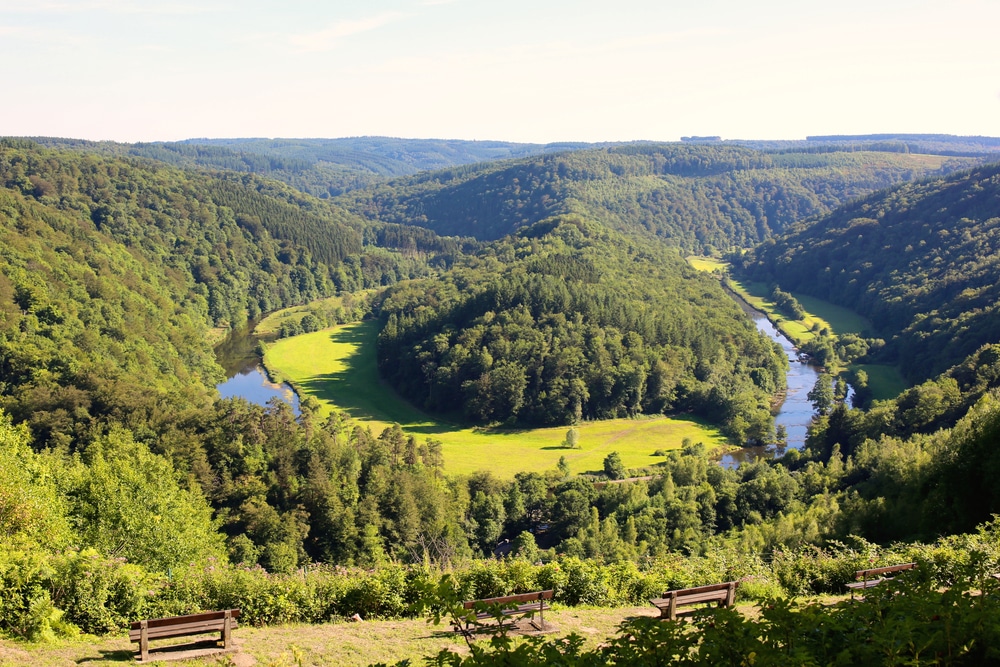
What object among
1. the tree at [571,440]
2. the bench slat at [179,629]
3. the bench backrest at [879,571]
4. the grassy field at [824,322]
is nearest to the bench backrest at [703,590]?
the bench backrest at [879,571]

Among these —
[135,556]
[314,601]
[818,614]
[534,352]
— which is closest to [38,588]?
[314,601]

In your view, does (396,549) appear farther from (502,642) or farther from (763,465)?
(502,642)

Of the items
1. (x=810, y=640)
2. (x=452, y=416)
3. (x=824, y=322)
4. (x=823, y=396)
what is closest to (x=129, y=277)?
(x=452, y=416)

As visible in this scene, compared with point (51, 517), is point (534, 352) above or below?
below

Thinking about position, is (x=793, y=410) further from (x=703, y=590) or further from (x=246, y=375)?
(x=246, y=375)

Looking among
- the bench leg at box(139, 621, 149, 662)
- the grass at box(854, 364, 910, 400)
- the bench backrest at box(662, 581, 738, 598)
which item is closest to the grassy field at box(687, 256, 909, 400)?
the grass at box(854, 364, 910, 400)

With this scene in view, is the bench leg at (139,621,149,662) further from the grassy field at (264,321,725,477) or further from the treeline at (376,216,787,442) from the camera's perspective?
the treeline at (376,216,787,442)

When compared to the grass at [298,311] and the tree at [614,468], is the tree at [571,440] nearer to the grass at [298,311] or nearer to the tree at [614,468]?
the tree at [614,468]
